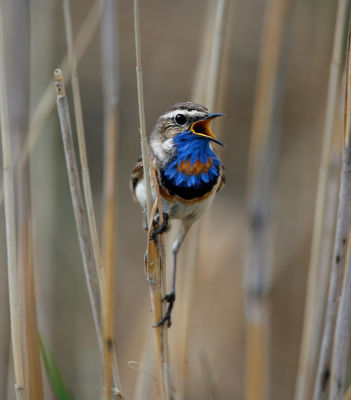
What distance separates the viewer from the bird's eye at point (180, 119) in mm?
2332

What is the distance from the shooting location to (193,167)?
238cm

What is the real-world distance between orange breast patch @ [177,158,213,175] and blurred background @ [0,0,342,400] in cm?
49

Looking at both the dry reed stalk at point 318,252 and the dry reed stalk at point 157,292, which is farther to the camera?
the dry reed stalk at point 318,252

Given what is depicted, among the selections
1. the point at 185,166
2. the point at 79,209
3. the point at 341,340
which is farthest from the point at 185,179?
the point at 341,340

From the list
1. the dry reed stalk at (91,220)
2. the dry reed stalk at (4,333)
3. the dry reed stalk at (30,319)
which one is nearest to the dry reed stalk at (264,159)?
the dry reed stalk at (91,220)

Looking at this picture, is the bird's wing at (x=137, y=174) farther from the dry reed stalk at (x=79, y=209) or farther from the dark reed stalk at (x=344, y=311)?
the dark reed stalk at (x=344, y=311)

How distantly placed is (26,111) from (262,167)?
1078 millimetres

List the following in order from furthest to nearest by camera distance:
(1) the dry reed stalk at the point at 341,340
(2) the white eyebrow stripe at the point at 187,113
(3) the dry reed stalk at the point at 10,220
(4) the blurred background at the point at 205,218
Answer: (4) the blurred background at the point at 205,218, (2) the white eyebrow stripe at the point at 187,113, (1) the dry reed stalk at the point at 341,340, (3) the dry reed stalk at the point at 10,220

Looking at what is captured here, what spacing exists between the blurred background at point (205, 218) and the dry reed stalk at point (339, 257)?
1.79 feet

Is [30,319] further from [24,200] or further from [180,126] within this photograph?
[180,126]

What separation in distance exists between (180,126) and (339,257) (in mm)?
811

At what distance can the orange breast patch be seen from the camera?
236cm

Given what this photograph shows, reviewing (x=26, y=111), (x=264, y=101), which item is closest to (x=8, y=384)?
(x=26, y=111)

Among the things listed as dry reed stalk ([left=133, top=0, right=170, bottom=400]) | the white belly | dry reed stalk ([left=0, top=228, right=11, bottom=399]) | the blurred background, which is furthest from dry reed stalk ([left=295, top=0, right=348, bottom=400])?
dry reed stalk ([left=0, top=228, right=11, bottom=399])
